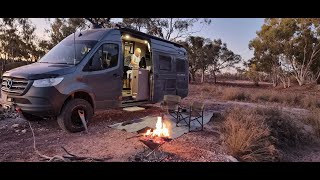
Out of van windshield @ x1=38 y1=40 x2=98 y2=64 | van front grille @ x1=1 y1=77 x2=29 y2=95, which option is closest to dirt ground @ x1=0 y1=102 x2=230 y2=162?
van front grille @ x1=1 y1=77 x2=29 y2=95

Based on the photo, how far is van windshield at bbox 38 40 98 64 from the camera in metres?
7.14

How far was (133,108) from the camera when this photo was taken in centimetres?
884

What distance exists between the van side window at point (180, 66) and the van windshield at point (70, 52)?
4458 mm

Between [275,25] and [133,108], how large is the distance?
30009 millimetres

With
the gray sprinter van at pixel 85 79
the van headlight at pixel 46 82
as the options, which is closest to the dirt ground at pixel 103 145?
the gray sprinter van at pixel 85 79

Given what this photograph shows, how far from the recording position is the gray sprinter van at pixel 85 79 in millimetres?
6152

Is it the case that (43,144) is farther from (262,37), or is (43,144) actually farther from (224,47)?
(224,47)

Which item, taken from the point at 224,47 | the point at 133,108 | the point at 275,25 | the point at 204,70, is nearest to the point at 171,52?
the point at 133,108

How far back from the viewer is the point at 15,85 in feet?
20.7

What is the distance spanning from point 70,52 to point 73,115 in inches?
70.4

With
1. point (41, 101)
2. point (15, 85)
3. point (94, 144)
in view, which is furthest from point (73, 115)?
point (15, 85)

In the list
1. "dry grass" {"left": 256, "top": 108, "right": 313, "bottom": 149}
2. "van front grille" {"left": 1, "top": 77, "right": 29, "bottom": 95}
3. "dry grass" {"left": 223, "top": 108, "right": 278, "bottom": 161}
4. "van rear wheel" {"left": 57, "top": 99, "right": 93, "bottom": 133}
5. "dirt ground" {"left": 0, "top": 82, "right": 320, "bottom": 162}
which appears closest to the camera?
"dirt ground" {"left": 0, "top": 82, "right": 320, "bottom": 162}

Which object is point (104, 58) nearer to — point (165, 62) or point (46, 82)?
point (46, 82)

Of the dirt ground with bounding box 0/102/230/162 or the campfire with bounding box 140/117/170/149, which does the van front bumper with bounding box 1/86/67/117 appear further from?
the campfire with bounding box 140/117/170/149
